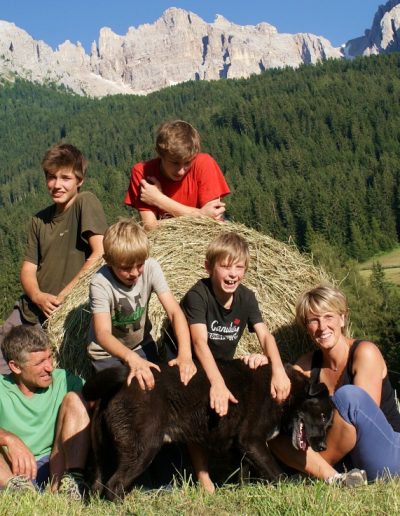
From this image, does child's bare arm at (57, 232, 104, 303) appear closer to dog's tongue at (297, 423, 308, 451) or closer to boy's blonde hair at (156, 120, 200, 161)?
boy's blonde hair at (156, 120, 200, 161)

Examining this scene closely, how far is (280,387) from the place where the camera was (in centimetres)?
430

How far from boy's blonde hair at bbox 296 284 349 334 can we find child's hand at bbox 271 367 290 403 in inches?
21.9

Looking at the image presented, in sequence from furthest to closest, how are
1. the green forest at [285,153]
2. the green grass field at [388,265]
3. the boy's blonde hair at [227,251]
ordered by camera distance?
1. the green forest at [285,153]
2. the green grass field at [388,265]
3. the boy's blonde hair at [227,251]

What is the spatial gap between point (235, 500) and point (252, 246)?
2840 mm

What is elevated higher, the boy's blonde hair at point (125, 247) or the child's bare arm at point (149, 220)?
the child's bare arm at point (149, 220)

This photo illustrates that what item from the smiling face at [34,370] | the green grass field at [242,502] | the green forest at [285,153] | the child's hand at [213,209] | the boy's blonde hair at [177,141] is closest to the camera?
the green grass field at [242,502]

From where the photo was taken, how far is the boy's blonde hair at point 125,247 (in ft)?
14.6

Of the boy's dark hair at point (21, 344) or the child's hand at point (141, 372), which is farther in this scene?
the boy's dark hair at point (21, 344)

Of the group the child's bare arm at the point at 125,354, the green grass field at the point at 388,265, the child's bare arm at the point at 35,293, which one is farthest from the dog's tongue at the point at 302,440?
the green grass field at the point at 388,265

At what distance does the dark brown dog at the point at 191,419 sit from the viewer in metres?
3.99

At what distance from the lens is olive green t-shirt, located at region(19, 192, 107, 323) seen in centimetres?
570

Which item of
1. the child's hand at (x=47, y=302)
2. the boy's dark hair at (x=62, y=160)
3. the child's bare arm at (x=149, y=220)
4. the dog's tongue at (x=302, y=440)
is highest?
the boy's dark hair at (x=62, y=160)

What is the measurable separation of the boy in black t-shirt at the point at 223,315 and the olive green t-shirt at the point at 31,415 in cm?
100

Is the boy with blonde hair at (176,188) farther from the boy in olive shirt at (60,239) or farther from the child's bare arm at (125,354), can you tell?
the child's bare arm at (125,354)
